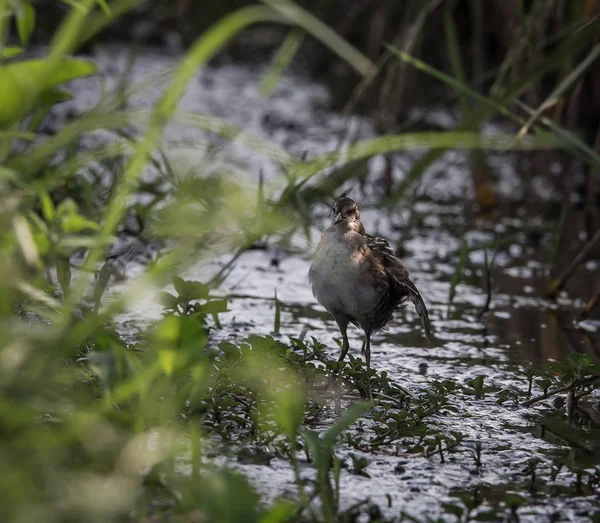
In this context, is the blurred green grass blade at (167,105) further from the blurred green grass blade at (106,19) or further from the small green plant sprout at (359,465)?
the small green plant sprout at (359,465)

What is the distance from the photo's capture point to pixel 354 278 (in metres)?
4.37

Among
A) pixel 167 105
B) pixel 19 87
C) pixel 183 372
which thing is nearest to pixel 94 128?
pixel 19 87

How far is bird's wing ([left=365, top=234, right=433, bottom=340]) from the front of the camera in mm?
4578

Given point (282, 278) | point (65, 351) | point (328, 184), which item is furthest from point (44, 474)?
point (282, 278)

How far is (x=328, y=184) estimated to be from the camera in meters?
5.36

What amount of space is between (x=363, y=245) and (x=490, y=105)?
802mm

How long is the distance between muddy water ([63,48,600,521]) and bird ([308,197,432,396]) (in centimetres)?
26

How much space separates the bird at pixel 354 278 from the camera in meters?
4.37

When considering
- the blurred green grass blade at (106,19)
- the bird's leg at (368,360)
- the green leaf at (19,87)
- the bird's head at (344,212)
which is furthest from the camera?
the bird's head at (344,212)

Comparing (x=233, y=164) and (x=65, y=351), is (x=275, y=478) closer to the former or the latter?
(x=65, y=351)

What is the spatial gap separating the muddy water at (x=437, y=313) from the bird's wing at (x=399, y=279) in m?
0.23

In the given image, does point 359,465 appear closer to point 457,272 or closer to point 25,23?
point 25,23

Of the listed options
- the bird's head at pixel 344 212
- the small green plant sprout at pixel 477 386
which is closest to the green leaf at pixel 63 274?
the bird's head at pixel 344 212

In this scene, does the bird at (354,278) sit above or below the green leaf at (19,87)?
below
